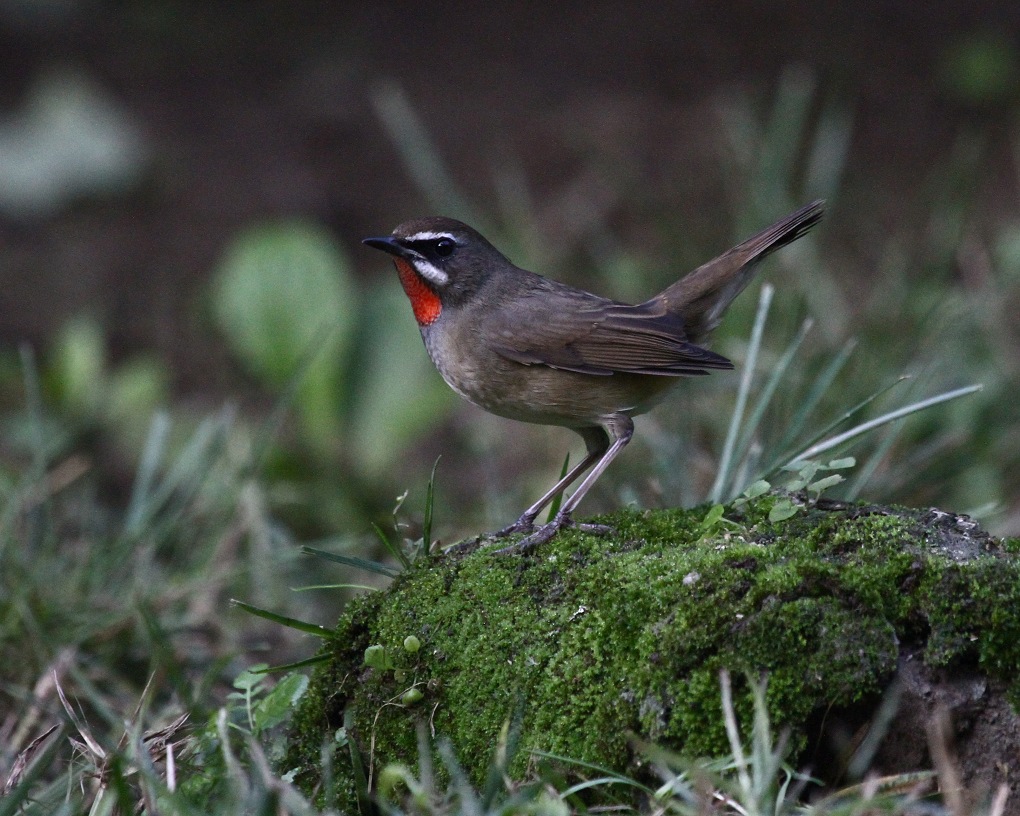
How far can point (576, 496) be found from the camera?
402cm

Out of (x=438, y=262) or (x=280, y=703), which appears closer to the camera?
(x=280, y=703)

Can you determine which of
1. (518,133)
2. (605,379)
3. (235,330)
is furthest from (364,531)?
(518,133)

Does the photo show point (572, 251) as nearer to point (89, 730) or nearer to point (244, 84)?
point (244, 84)

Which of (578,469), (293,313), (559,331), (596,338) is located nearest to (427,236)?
(559,331)

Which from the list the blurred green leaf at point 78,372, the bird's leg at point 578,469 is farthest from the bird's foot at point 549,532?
the blurred green leaf at point 78,372

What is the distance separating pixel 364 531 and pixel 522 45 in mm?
5859

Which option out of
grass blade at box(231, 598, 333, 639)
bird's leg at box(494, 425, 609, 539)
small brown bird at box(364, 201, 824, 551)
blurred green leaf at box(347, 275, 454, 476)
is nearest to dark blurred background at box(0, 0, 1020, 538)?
blurred green leaf at box(347, 275, 454, 476)

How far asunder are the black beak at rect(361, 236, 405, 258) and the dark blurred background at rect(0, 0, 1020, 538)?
141cm

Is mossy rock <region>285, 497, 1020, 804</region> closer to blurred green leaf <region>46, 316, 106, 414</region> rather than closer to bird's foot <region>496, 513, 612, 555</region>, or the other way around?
bird's foot <region>496, 513, 612, 555</region>

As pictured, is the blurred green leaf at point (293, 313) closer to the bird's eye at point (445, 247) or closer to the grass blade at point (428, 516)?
the bird's eye at point (445, 247)

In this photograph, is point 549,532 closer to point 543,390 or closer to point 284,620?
point 284,620

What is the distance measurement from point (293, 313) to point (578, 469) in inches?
131

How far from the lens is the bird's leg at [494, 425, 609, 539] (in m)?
3.98

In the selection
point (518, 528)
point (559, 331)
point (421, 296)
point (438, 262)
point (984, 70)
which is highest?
point (438, 262)
